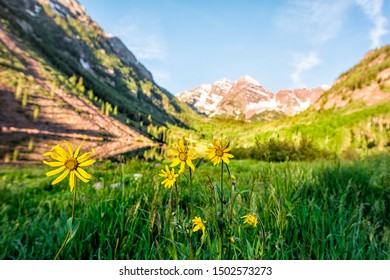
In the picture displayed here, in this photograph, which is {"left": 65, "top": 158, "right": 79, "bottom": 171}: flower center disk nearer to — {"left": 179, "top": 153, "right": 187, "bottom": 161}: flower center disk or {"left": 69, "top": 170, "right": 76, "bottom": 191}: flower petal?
{"left": 69, "top": 170, "right": 76, "bottom": 191}: flower petal

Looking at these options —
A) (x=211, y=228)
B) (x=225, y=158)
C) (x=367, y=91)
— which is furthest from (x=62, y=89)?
(x=225, y=158)

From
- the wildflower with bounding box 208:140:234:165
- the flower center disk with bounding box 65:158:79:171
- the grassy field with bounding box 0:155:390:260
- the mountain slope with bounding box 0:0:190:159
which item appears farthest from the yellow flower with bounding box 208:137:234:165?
the mountain slope with bounding box 0:0:190:159

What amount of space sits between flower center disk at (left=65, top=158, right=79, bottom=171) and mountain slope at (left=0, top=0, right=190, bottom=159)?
5.82m

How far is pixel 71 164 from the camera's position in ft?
2.80

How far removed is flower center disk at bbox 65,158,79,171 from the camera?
852mm

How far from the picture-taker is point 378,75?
883 inches

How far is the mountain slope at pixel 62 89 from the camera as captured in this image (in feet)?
72.4

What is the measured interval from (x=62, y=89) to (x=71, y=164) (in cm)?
6030

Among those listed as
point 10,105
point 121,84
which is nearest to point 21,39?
point 10,105

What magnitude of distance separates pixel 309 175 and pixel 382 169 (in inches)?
73.0

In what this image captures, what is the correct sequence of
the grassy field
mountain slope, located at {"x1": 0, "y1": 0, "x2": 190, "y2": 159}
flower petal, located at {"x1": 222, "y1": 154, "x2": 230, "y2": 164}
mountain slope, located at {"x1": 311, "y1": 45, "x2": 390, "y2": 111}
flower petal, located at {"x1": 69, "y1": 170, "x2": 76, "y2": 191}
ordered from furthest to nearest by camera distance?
mountain slope, located at {"x1": 0, "y1": 0, "x2": 190, "y2": 159}, mountain slope, located at {"x1": 311, "y1": 45, "x2": 390, "y2": 111}, the grassy field, flower petal, located at {"x1": 222, "y1": 154, "x2": 230, "y2": 164}, flower petal, located at {"x1": 69, "y1": 170, "x2": 76, "y2": 191}
